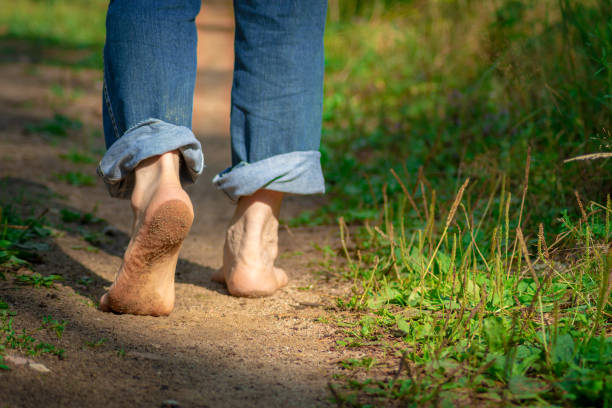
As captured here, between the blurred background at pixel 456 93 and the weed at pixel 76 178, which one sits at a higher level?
the blurred background at pixel 456 93

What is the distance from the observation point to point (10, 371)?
3.39 ft

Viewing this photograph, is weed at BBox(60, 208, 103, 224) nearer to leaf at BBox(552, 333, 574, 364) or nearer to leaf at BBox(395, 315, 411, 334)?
leaf at BBox(395, 315, 411, 334)

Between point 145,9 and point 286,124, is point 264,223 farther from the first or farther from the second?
point 145,9

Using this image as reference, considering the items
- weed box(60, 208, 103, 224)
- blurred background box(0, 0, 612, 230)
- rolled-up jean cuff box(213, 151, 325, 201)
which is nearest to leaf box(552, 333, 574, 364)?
blurred background box(0, 0, 612, 230)

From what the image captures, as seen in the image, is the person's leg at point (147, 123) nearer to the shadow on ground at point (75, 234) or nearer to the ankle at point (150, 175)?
the ankle at point (150, 175)

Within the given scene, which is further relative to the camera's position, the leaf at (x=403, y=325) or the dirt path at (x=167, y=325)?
the leaf at (x=403, y=325)

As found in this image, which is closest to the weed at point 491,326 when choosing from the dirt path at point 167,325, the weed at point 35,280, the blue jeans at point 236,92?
the dirt path at point 167,325

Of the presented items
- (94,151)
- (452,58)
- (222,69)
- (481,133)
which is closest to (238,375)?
(481,133)

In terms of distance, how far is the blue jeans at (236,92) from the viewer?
138cm

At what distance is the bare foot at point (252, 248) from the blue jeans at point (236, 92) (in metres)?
0.07

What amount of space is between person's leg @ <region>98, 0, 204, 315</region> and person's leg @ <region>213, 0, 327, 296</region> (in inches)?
7.5

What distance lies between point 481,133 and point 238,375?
2.00m

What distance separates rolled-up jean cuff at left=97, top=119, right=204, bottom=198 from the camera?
1354 mm

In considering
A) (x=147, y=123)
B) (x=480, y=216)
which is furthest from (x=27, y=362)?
(x=480, y=216)
